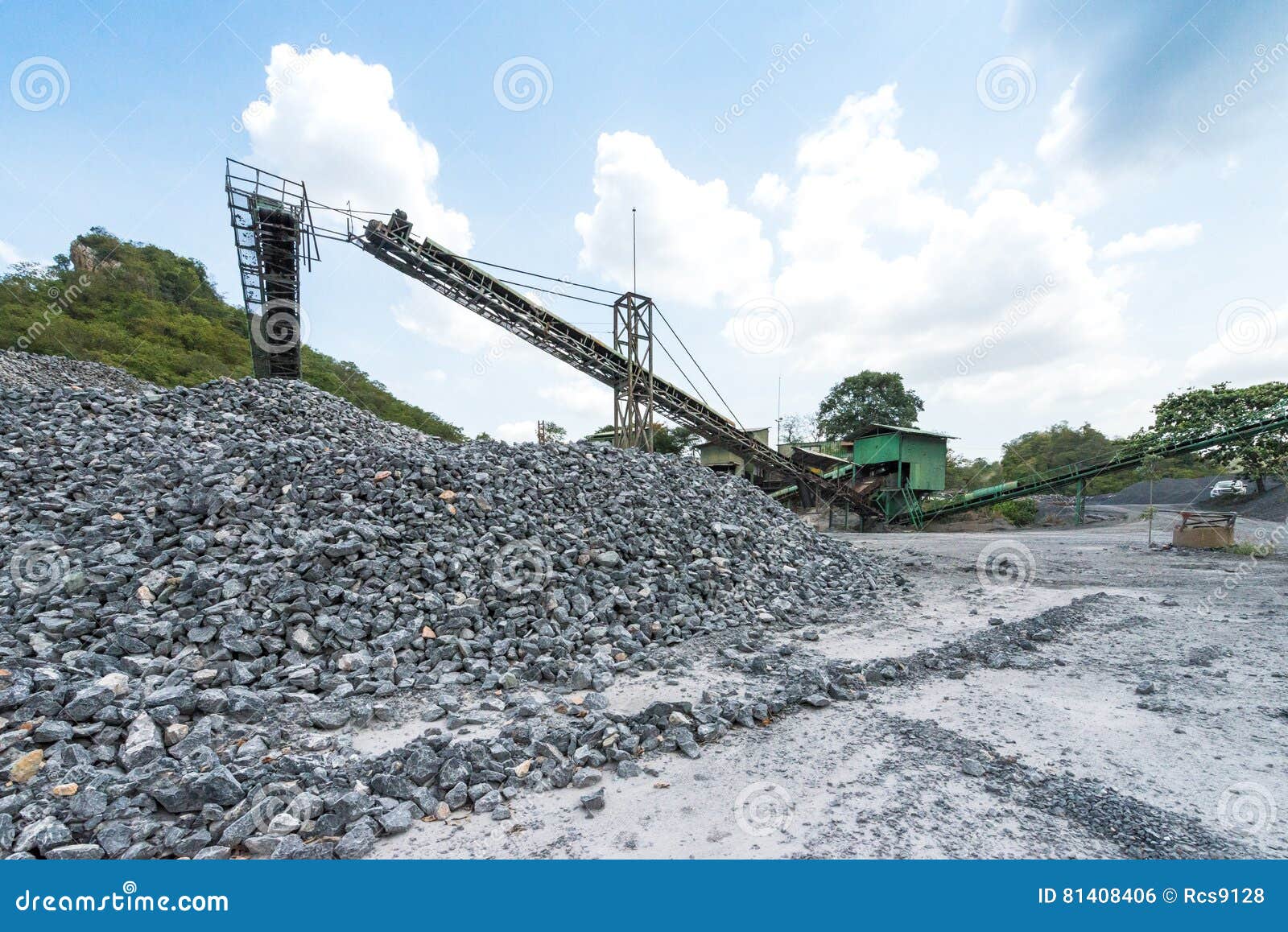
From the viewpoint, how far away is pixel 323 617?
4.07 m

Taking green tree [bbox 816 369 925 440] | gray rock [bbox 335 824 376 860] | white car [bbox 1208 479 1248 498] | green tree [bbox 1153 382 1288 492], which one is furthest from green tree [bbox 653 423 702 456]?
gray rock [bbox 335 824 376 860]

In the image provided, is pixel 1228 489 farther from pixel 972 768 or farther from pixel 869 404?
pixel 972 768

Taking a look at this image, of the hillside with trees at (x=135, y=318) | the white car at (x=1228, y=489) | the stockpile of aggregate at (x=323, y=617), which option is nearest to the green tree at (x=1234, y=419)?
the white car at (x=1228, y=489)

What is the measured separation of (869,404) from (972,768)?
108ft

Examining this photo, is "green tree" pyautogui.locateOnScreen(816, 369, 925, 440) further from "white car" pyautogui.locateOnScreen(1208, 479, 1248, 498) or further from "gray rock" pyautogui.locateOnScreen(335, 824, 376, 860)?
"gray rock" pyautogui.locateOnScreen(335, 824, 376, 860)

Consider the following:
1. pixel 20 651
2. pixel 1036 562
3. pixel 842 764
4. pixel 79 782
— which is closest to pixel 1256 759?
pixel 842 764

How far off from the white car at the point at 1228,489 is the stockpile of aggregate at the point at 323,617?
25779 mm

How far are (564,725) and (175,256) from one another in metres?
36.0

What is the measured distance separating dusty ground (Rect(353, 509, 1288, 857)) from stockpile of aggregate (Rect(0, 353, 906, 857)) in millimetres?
203

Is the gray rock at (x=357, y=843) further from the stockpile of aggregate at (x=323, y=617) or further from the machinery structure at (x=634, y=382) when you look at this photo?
the machinery structure at (x=634, y=382)

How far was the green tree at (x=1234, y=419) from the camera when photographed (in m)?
16.5

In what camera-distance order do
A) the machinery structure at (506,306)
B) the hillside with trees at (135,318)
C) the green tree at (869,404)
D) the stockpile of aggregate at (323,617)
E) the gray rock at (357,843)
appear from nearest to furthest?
the gray rock at (357,843) < the stockpile of aggregate at (323,617) < the machinery structure at (506,306) < the hillside with trees at (135,318) < the green tree at (869,404)

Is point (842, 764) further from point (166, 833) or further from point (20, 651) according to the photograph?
point (20, 651)

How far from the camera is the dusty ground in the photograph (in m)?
2.26
